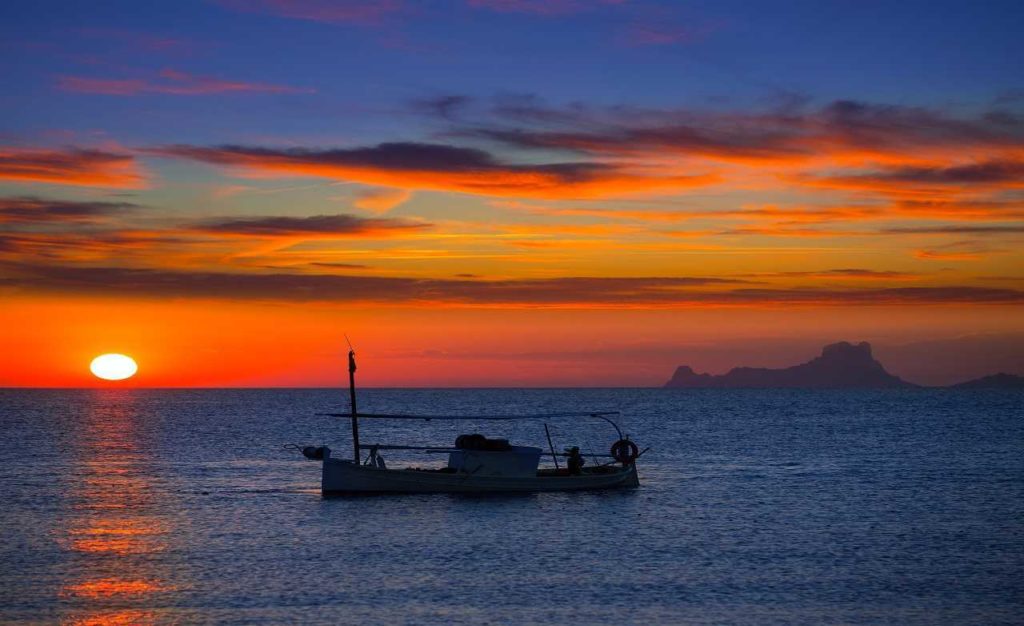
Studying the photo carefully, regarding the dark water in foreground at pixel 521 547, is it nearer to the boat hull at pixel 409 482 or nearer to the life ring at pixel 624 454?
the boat hull at pixel 409 482

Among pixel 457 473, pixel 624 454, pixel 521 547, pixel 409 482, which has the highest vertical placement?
pixel 624 454

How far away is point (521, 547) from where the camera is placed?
1943 inches

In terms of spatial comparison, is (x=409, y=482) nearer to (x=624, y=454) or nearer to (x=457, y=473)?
(x=457, y=473)

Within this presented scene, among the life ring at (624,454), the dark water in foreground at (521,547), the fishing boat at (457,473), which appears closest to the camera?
the dark water in foreground at (521,547)

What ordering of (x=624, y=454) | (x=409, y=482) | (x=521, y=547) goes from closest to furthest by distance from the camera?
1. (x=521, y=547)
2. (x=409, y=482)
3. (x=624, y=454)

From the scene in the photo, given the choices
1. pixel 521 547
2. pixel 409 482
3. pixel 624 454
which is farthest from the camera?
pixel 624 454

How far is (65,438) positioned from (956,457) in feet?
319

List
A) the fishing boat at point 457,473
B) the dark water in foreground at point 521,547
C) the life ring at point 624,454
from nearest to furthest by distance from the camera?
the dark water in foreground at point 521,547 → the fishing boat at point 457,473 → the life ring at point 624,454

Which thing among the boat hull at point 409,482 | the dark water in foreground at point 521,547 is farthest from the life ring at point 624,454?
the boat hull at point 409,482

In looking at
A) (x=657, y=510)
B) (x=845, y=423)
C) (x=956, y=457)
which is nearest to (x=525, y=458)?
(x=657, y=510)

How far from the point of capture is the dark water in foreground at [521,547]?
3662 cm

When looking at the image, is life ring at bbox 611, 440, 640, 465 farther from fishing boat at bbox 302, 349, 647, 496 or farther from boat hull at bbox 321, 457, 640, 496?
boat hull at bbox 321, 457, 640, 496

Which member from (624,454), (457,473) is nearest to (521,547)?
(457,473)

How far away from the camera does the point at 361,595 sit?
127 ft
